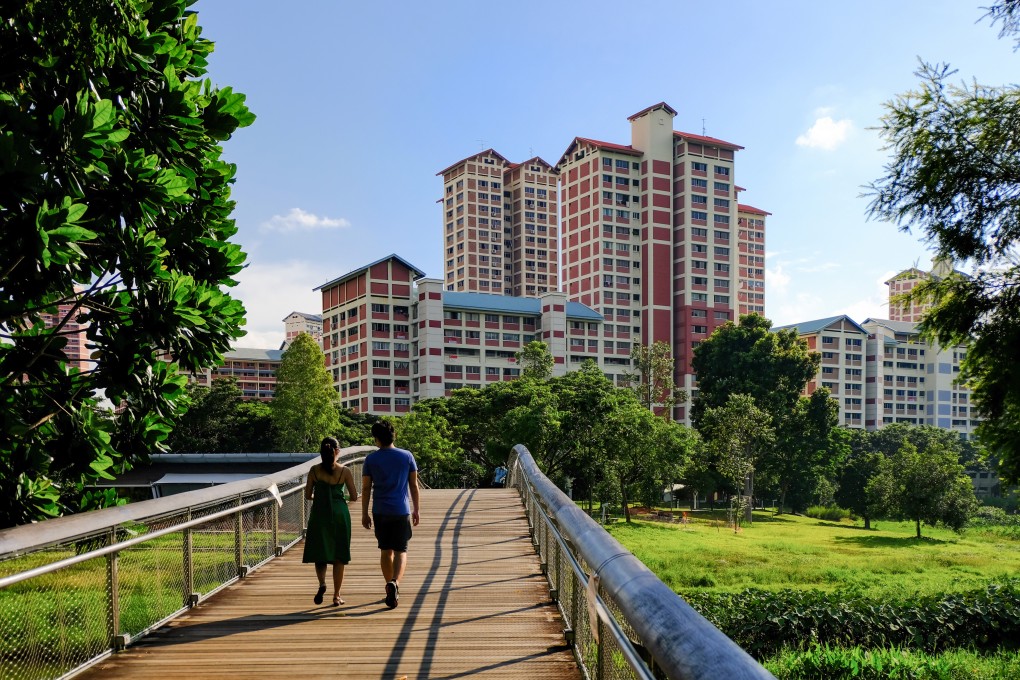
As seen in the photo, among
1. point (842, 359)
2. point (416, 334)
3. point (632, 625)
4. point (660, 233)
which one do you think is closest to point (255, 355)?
point (416, 334)

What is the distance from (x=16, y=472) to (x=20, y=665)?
3.28 metres

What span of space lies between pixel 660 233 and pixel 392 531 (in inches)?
3671

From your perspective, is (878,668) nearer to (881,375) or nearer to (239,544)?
(239,544)

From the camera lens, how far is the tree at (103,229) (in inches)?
232

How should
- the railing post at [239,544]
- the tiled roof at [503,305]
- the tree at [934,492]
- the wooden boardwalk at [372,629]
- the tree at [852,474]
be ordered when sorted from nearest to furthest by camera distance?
the wooden boardwalk at [372,629]
the railing post at [239,544]
the tree at [934,492]
the tree at [852,474]
the tiled roof at [503,305]

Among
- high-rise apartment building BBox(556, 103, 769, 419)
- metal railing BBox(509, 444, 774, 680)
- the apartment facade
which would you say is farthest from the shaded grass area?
the apartment facade

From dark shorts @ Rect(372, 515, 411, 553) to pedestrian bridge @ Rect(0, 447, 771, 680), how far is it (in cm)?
48

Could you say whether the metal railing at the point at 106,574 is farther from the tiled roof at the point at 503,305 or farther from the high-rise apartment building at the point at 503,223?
the high-rise apartment building at the point at 503,223

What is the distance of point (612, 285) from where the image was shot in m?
96.1

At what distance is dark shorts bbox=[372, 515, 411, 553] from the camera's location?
6.89 meters

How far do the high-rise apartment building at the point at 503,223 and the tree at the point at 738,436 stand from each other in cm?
7420

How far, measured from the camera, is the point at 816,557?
3556 centimetres

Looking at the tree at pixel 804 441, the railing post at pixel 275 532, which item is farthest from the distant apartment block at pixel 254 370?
the railing post at pixel 275 532

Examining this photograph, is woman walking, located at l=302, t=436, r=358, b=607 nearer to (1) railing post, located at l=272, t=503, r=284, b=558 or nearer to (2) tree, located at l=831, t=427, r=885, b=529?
(1) railing post, located at l=272, t=503, r=284, b=558
